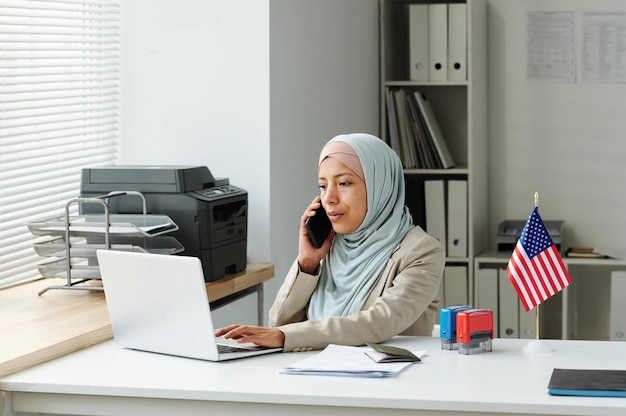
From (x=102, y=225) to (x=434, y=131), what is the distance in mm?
2170

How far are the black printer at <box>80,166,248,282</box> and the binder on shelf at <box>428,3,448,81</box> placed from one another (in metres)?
1.74

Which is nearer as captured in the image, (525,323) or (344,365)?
(344,365)

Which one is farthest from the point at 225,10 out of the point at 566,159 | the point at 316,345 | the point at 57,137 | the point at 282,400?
the point at 566,159

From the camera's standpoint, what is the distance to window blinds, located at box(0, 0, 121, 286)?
2.95 metres

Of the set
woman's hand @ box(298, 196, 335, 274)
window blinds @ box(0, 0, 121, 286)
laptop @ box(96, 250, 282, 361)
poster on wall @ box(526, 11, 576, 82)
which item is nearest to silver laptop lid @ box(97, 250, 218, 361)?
laptop @ box(96, 250, 282, 361)

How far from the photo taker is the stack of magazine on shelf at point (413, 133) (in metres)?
4.52

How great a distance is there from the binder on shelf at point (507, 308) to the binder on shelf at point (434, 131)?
0.59m

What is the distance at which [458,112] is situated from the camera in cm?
476

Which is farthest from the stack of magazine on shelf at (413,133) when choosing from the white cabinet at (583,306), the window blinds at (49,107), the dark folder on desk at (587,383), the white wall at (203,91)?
the dark folder on desk at (587,383)

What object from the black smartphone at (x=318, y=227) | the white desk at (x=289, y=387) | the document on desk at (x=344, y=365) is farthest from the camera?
the black smartphone at (x=318, y=227)

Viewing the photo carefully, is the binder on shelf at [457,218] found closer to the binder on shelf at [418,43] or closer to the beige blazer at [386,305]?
the binder on shelf at [418,43]

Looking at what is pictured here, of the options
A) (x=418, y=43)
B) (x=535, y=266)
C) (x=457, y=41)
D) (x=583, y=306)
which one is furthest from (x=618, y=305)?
(x=535, y=266)

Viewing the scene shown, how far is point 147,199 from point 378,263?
0.87 m

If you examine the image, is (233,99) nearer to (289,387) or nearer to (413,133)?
(413,133)
